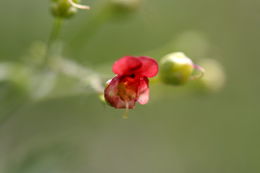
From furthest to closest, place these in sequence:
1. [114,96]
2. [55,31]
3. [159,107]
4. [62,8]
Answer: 1. [159,107]
2. [55,31]
3. [62,8]
4. [114,96]

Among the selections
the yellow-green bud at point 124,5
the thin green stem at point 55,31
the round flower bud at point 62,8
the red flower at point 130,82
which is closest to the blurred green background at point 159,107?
the yellow-green bud at point 124,5

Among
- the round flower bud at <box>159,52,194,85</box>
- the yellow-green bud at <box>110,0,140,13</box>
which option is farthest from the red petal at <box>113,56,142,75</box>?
the yellow-green bud at <box>110,0,140,13</box>

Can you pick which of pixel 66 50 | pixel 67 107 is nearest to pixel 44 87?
pixel 66 50

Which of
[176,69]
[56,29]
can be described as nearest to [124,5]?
[56,29]

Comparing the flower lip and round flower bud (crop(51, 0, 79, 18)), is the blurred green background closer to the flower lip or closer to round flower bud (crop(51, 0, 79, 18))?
round flower bud (crop(51, 0, 79, 18))

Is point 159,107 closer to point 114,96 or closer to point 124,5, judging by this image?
point 124,5

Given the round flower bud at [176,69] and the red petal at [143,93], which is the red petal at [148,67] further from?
the round flower bud at [176,69]

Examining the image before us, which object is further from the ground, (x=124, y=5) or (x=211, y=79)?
(x=124, y=5)
